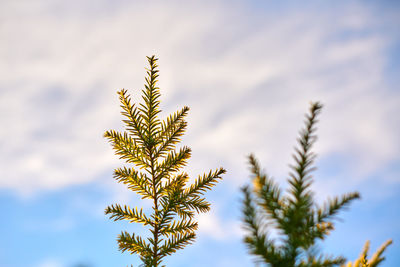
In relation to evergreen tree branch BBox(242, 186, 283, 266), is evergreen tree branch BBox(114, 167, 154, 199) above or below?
above

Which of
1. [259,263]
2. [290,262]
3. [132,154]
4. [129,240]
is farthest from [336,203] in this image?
[132,154]

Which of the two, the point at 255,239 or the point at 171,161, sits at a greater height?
the point at 171,161

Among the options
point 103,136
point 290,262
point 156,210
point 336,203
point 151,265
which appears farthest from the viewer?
point 103,136

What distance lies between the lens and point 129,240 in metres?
3.21

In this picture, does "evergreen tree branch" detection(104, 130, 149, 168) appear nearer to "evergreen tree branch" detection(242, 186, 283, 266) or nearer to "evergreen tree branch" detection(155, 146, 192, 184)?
"evergreen tree branch" detection(155, 146, 192, 184)

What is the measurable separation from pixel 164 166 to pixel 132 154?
40cm

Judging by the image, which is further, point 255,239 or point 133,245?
point 133,245

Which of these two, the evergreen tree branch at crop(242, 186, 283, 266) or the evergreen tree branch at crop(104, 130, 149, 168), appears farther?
the evergreen tree branch at crop(104, 130, 149, 168)

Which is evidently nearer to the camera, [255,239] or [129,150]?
[255,239]

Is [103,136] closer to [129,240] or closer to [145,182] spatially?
[145,182]

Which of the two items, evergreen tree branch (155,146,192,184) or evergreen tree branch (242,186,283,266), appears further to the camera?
evergreen tree branch (155,146,192,184)

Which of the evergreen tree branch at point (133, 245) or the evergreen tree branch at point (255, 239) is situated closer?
the evergreen tree branch at point (255, 239)

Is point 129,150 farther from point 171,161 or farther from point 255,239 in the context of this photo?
point 255,239

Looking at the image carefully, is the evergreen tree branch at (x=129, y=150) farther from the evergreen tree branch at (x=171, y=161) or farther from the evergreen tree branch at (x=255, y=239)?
the evergreen tree branch at (x=255, y=239)
